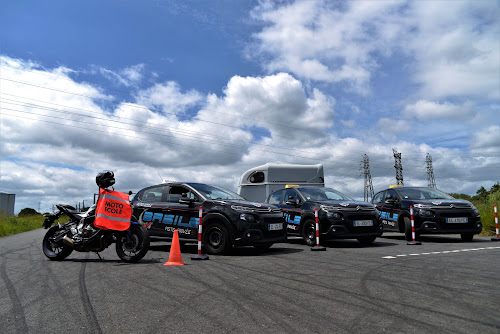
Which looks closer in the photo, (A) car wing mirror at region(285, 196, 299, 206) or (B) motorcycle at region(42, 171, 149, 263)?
(B) motorcycle at region(42, 171, 149, 263)

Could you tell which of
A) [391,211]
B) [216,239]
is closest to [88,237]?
[216,239]

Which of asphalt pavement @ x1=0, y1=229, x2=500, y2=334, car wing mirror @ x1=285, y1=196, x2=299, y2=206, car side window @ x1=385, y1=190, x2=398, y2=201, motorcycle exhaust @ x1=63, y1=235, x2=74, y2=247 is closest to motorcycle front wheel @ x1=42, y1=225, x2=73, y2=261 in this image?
motorcycle exhaust @ x1=63, y1=235, x2=74, y2=247

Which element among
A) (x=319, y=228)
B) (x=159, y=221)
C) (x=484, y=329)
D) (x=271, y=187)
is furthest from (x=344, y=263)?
(x=271, y=187)

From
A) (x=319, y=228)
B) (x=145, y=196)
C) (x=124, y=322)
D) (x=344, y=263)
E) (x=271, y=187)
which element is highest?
(x=271, y=187)

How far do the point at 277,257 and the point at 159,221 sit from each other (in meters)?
3.00

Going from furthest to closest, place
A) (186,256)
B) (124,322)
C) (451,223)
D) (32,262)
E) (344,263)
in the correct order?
1. (451,223)
2. (186,256)
3. (32,262)
4. (344,263)
5. (124,322)

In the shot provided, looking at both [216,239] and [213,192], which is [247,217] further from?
[213,192]

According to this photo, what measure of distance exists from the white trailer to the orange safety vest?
9401 millimetres

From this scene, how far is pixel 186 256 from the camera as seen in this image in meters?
8.70

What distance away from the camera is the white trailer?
54.7 feet

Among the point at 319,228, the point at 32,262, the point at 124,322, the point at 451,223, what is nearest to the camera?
the point at 124,322

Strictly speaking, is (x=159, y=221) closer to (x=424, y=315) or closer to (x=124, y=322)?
(x=124, y=322)

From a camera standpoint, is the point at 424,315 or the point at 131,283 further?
the point at 131,283

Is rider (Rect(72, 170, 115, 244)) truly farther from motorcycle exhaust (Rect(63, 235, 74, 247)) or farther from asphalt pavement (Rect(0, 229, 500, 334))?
asphalt pavement (Rect(0, 229, 500, 334))
